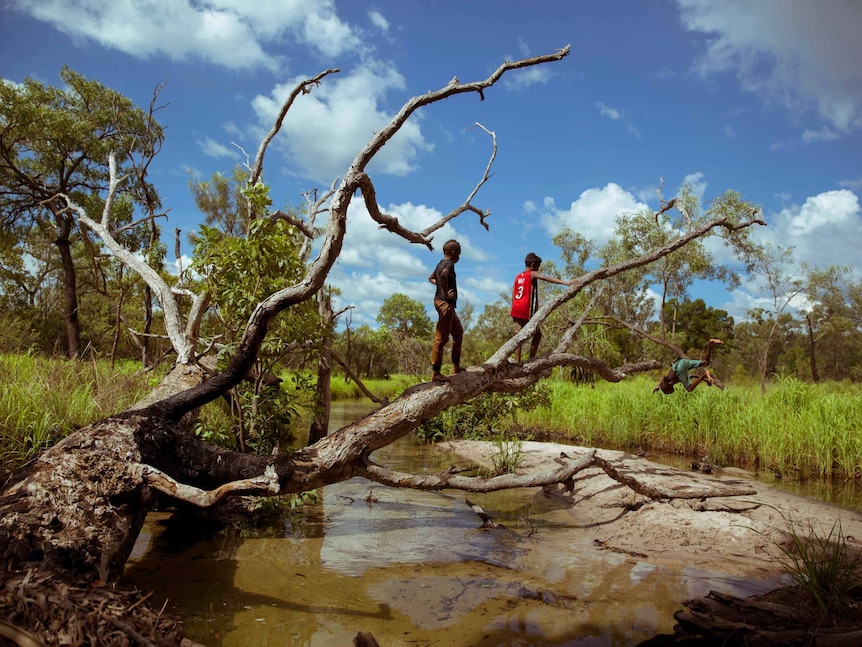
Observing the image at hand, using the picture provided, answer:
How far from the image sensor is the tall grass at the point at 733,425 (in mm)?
10016

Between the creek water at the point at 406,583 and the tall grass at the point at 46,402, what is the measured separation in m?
1.66

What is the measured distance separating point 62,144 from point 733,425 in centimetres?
2101

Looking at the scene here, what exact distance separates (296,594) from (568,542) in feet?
11.3

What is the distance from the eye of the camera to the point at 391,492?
9.15 metres

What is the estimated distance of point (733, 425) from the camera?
11258mm

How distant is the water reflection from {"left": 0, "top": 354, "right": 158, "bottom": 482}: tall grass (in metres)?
1.68

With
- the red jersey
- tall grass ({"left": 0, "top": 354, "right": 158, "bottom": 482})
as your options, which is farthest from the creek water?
the red jersey

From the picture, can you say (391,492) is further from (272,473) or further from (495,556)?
(272,473)

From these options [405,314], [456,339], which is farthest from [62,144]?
[405,314]

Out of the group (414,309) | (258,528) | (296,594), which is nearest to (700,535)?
(296,594)

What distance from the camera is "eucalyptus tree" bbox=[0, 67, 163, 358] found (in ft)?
53.0

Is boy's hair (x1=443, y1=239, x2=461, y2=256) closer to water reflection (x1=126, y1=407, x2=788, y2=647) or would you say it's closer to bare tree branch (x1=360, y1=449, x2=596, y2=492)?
bare tree branch (x1=360, y1=449, x2=596, y2=492)

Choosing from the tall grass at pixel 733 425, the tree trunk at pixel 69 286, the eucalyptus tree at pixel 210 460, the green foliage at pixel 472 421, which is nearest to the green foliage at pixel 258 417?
the eucalyptus tree at pixel 210 460

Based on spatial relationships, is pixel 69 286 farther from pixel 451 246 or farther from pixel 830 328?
pixel 830 328
